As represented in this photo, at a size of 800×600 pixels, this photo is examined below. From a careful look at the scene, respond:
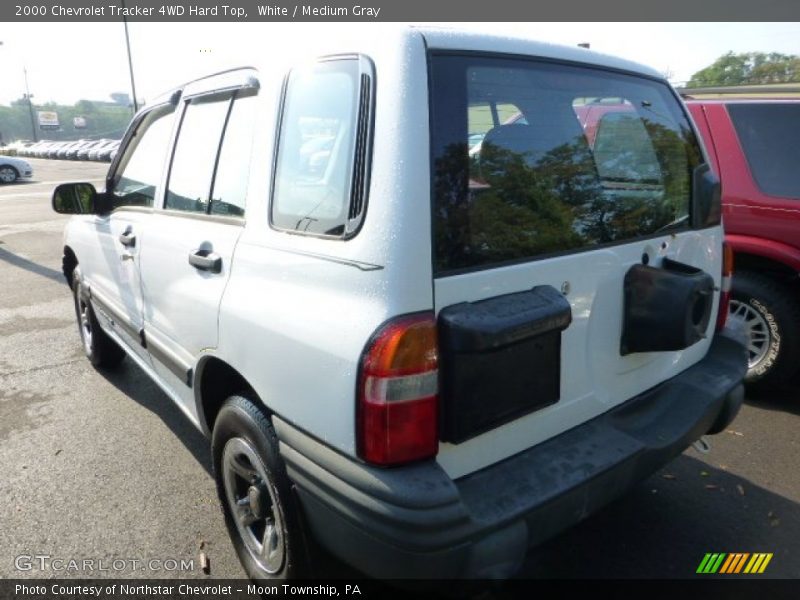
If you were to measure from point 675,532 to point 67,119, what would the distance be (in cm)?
11024

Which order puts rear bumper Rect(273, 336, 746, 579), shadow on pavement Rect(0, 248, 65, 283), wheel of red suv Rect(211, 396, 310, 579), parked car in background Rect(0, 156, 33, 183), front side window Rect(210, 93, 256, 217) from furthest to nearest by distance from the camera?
parked car in background Rect(0, 156, 33, 183), shadow on pavement Rect(0, 248, 65, 283), front side window Rect(210, 93, 256, 217), wheel of red suv Rect(211, 396, 310, 579), rear bumper Rect(273, 336, 746, 579)

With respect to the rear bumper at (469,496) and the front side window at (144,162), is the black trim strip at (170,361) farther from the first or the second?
the rear bumper at (469,496)

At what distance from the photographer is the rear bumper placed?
1576 mm

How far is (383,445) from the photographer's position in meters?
1.63

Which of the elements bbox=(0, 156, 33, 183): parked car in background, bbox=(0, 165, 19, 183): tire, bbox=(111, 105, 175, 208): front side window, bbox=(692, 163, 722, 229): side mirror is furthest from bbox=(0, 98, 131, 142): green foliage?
bbox=(692, 163, 722, 229): side mirror

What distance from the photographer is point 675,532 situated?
2.68 m

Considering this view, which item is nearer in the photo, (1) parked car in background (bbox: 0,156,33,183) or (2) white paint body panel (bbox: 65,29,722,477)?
(2) white paint body panel (bbox: 65,29,722,477)

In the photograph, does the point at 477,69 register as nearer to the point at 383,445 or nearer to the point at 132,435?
the point at 383,445

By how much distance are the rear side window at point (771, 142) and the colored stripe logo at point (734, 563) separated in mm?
2326

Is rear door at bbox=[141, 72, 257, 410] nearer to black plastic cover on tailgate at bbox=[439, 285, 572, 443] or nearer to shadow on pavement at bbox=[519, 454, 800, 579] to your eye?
black plastic cover on tailgate at bbox=[439, 285, 572, 443]

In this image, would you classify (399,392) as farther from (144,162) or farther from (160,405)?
(160,405)

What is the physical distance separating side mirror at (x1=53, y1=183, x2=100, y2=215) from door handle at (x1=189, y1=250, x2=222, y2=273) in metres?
1.63

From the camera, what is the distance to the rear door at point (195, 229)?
2.24 metres

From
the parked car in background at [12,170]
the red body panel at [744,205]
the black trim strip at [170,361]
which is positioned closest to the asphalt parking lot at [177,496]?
the black trim strip at [170,361]
